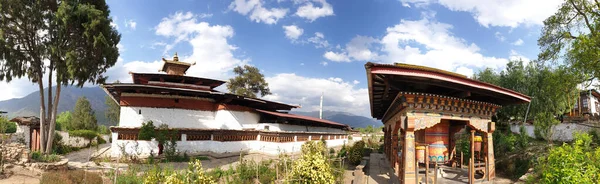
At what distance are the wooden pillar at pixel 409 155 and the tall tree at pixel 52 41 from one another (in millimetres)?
17146

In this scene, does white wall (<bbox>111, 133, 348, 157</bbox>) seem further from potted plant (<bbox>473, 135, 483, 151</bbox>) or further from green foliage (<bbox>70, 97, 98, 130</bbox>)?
green foliage (<bbox>70, 97, 98, 130</bbox>)

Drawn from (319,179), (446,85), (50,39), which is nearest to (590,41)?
(446,85)

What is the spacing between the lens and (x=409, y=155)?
8070 mm

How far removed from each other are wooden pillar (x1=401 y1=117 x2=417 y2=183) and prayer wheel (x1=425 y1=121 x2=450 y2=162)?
310 cm

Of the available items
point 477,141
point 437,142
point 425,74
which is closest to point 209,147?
point 437,142

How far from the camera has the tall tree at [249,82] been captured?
1608 inches

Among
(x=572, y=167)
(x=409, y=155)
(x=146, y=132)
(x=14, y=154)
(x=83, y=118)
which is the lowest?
(x=14, y=154)

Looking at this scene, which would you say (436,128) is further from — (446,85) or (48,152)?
(48,152)

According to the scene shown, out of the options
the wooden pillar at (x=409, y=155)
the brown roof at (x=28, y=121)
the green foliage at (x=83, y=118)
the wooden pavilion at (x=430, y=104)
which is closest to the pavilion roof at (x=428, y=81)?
the wooden pavilion at (x=430, y=104)

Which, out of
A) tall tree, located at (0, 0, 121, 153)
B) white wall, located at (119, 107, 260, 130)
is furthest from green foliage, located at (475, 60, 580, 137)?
tall tree, located at (0, 0, 121, 153)

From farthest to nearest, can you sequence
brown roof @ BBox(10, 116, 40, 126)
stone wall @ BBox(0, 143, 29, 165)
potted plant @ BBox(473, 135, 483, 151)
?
brown roof @ BBox(10, 116, 40, 126), stone wall @ BBox(0, 143, 29, 165), potted plant @ BBox(473, 135, 483, 151)

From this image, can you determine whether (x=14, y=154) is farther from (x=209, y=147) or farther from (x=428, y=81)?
(x=428, y=81)

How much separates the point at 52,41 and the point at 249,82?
25.7 metres

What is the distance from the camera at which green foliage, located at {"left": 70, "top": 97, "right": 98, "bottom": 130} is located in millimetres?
37344
